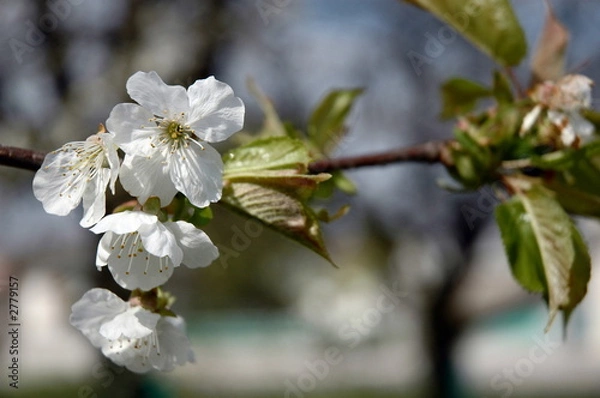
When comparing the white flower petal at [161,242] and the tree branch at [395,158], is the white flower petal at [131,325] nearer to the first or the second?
the white flower petal at [161,242]

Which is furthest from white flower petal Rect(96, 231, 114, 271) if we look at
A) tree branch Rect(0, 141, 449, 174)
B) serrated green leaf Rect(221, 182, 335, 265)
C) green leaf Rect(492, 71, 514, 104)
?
green leaf Rect(492, 71, 514, 104)

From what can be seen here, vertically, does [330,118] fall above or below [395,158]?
below

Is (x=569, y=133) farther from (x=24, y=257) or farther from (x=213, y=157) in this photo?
(x=24, y=257)

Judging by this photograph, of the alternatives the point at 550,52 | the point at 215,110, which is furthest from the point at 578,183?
the point at 215,110

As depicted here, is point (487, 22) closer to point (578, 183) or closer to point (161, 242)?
point (578, 183)

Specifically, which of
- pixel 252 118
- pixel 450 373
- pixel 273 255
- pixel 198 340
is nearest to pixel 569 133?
pixel 252 118

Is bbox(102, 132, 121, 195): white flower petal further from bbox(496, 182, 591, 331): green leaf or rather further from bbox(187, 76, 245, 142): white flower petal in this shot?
bbox(496, 182, 591, 331): green leaf
